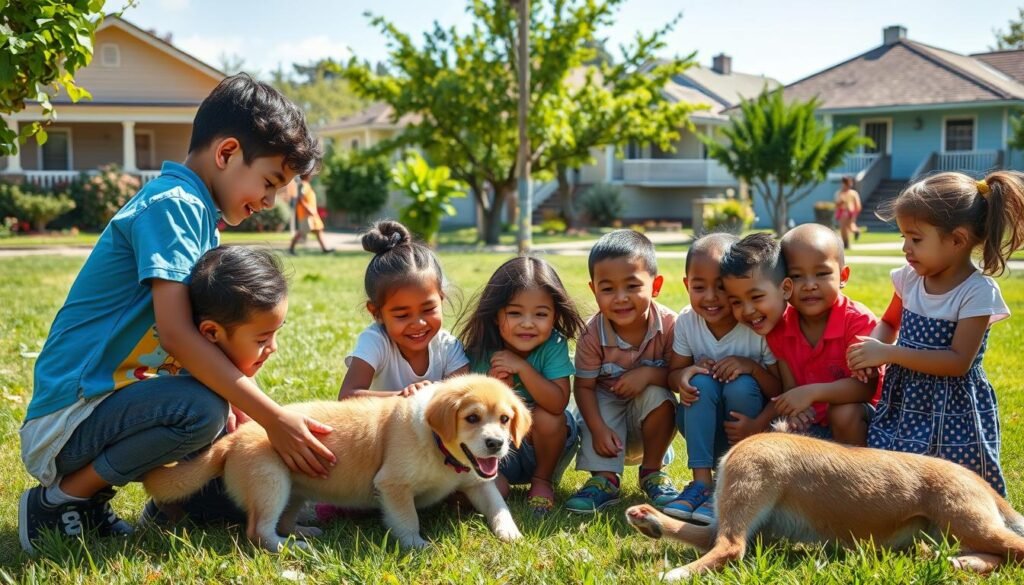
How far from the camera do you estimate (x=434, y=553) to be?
3396mm

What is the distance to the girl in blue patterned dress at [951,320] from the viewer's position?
3.78m

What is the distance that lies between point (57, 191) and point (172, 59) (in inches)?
268

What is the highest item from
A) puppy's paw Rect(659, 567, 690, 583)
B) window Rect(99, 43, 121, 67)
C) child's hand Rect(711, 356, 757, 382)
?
window Rect(99, 43, 121, 67)

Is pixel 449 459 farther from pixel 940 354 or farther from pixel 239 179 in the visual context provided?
pixel 940 354

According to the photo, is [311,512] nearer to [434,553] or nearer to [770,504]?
[434,553]

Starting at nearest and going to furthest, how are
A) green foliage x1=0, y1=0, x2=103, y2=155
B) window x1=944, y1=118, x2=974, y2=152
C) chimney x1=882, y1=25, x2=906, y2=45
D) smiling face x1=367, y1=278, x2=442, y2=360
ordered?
smiling face x1=367, y1=278, x2=442, y2=360
green foliage x1=0, y1=0, x2=103, y2=155
window x1=944, y1=118, x2=974, y2=152
chimney x1=882, y1=25, x2=906, y2=45

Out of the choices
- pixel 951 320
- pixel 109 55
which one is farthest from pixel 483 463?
pixel 109 55

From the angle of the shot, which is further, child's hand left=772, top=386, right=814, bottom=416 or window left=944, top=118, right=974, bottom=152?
window left=944, top=118, right=974, bottom=152

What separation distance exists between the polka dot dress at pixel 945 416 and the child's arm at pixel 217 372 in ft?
7.97

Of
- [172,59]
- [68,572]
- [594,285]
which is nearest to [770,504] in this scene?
[594,285]

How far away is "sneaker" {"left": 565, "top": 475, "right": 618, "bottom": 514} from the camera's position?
405cm

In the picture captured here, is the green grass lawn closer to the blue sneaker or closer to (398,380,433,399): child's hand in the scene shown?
the blue sneaker

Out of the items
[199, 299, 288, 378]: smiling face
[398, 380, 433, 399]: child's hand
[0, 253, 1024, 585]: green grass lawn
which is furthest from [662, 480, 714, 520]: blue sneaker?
[199, 299, 288, 378]: smiling face

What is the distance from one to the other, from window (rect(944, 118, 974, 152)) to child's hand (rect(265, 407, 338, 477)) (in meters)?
39.2
